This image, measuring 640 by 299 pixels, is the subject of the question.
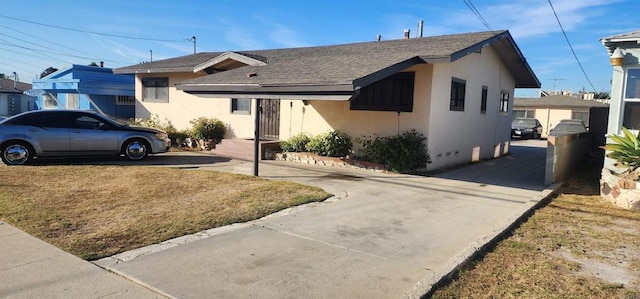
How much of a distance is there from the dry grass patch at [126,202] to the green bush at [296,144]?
3559 millimetres

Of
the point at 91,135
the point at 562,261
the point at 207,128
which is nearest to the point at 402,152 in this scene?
the point at 562,261

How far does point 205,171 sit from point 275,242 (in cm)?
558

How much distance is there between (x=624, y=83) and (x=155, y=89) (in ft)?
52.9

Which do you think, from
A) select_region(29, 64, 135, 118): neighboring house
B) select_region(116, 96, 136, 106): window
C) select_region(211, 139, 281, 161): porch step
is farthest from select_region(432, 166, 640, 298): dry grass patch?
select_region(116, 96, 136, 106): window

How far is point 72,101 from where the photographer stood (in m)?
24.7

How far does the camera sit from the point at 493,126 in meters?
16.1

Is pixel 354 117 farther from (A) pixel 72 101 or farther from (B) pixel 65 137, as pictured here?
(A) pixel 72 101

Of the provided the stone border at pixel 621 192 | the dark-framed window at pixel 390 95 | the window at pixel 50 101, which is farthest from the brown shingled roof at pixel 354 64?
the window at pixel 50 101

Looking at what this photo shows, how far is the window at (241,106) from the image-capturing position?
15.4 metres

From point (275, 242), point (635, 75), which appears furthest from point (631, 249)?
point (635, 75)

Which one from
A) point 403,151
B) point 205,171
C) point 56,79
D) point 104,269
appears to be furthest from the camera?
point 56,79

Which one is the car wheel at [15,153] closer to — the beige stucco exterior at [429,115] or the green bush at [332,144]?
the beige stucco exterior at [429,115]

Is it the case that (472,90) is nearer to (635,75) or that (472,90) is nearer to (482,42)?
Result: (482,42)

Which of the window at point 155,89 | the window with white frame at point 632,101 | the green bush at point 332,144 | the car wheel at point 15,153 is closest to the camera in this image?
the window with white frame at point 632,101
